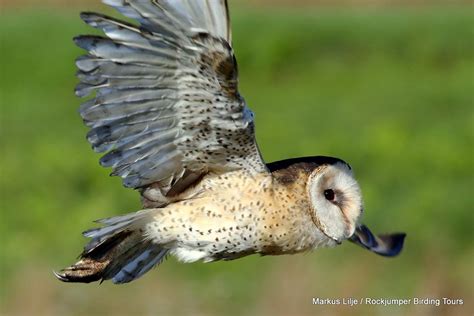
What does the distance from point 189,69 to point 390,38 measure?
16638 millimetres

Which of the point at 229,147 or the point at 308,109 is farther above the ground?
the point at 229,147

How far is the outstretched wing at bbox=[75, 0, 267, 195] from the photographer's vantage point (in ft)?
17.1

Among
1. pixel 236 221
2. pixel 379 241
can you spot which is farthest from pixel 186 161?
pixel 379 241

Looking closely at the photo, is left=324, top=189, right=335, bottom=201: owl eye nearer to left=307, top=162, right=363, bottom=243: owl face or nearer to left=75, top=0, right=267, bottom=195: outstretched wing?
left=307, top=162, right=363, bottom=243: owl face

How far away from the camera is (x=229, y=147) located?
5.70 m

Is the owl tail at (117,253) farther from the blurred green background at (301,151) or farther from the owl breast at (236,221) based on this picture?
the blurred green background at (301,151)

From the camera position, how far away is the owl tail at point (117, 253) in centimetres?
585

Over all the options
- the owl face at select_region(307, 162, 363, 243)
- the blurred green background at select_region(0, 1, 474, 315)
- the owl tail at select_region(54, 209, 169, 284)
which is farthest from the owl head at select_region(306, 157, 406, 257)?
the owl tail at select_region(54, 209, 169, 284)

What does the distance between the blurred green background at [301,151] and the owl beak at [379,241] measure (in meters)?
0.35

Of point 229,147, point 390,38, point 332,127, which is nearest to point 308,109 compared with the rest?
point 332,127

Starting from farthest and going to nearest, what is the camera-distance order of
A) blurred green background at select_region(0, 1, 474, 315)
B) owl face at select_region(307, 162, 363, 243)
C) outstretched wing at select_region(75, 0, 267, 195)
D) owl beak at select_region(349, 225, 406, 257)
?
blurred green background at select_region(0, 1, 474, 315), owl beak at select_region(349, 225, 406, 257), owl face at select_region(307, 162, 363, 243), outstretched wing at select_region(75, 0, 267, 195)

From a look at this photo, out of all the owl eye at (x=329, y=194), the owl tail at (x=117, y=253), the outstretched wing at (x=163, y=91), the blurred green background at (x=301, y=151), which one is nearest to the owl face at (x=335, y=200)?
the owl eye at (x=329, y=194)

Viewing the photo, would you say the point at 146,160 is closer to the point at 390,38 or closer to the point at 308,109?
the point at 308,109

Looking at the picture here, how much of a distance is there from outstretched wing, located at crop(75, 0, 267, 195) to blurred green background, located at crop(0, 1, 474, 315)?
1358 millimetres
